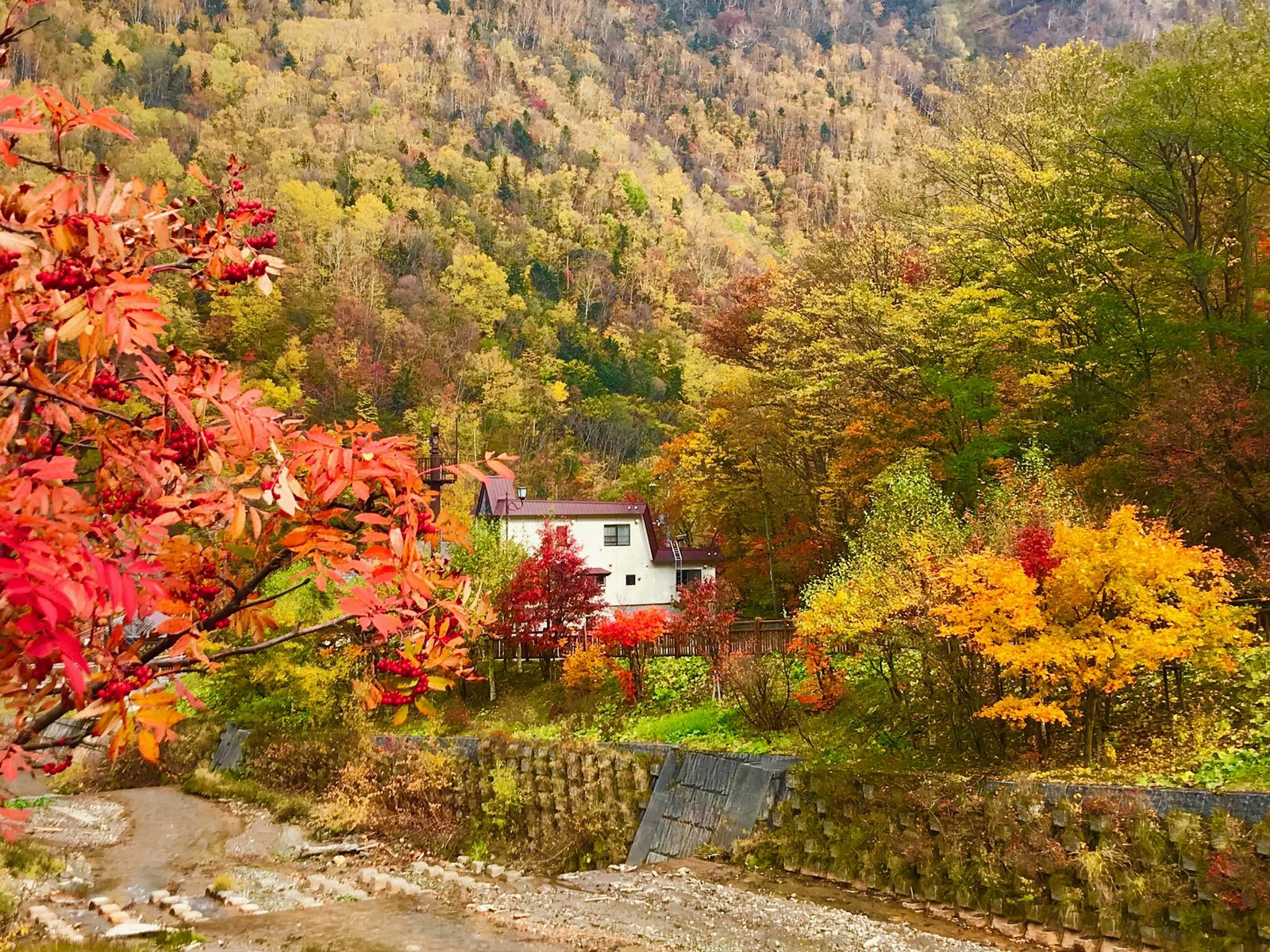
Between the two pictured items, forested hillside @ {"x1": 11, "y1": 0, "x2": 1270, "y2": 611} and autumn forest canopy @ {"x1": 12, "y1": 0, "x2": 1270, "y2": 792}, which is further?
forested hillside @ {"x1": 11, "y1": 0, "x2": 1270, "y2": 611}

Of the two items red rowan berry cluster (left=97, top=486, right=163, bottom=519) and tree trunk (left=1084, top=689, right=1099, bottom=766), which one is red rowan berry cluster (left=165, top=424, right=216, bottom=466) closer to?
red rowan berry cluster (left=97, top=486, right=163, bottom=519)

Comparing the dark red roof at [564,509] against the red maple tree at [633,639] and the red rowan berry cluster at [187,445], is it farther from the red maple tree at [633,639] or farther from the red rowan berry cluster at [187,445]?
the red rowan berry cluster at [187,445]

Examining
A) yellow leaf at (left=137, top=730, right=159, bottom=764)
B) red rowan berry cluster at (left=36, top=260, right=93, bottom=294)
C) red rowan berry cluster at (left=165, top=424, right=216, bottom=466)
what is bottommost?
yellow leaf at (left=137, top=730, right=159, bottom=764)

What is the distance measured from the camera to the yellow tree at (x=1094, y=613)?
35.4 feet

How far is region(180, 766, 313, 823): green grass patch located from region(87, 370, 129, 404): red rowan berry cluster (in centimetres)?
1933

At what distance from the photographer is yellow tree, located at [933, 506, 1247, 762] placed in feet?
35.4

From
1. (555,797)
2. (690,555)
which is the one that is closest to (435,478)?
(555,797)

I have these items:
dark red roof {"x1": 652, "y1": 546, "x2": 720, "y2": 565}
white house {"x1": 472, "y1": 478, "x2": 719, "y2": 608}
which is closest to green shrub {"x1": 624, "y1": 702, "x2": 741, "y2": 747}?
white house {"x1": 472, "y1": 478, "x2": 719, "y2": 608}

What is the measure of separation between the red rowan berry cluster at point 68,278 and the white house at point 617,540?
31195 millimetres

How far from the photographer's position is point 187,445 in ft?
6.86

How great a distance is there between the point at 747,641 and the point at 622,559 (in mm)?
14476

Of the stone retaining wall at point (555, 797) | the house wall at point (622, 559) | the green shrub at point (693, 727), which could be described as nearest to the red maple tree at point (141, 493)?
the stone retaining wall at point (555, 797)

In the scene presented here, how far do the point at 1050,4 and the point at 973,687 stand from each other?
16423 centimetres

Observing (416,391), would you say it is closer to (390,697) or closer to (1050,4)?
(390,697)
